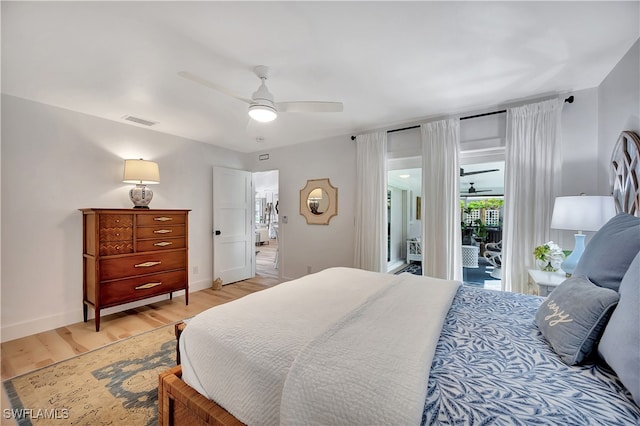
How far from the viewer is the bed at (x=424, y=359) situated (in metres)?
0.78

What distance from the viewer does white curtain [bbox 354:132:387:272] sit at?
3590mm

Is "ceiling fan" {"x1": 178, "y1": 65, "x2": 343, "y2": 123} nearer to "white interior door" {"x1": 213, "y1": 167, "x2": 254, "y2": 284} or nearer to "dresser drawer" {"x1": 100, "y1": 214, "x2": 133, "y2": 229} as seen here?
"dresser drawer" {"x1": 100, "y1": 214, "x2": 133, "y2": 229}

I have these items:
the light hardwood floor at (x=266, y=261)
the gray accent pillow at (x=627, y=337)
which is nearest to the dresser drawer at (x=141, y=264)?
the light hardwood floor at (x=266, y=261)

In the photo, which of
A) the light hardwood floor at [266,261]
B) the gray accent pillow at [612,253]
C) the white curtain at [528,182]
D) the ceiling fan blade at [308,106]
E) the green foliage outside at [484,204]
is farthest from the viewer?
the light hardwood floor at [266,261]

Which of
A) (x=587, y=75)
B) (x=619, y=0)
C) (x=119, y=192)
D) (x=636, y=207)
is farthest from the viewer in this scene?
(x=119, y=192)

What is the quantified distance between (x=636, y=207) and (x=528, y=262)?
1073 mm

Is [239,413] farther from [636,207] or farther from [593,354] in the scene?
[636,207]

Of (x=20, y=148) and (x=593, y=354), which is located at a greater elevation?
(x=20, y=148)

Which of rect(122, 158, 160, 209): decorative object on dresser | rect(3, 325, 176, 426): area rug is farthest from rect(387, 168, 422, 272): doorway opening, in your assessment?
rect(122, 158, 160, 209): decorative object on dresser

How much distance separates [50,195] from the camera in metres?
2.92

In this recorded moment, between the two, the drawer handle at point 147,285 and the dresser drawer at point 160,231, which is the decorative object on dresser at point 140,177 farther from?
the drawer handle at point 147,285

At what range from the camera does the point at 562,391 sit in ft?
2.69

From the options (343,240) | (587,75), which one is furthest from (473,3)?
(343,240)

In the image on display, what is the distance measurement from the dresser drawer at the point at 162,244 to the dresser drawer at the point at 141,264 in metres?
0.07
